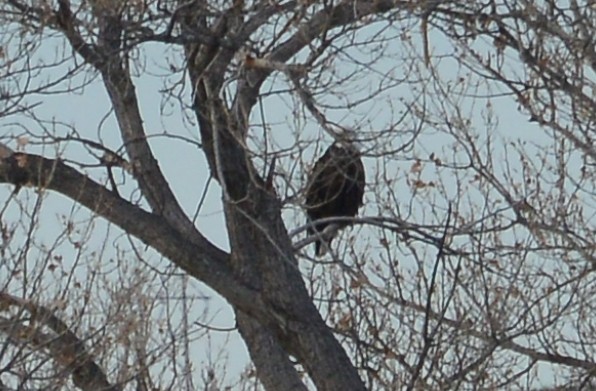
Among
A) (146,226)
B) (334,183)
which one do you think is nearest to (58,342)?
(146,226)

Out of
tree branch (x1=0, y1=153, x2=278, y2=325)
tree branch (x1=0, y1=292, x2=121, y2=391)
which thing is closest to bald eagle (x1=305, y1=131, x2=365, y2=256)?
tree branch (x1=0, y1=153, x2=278, y2=325)

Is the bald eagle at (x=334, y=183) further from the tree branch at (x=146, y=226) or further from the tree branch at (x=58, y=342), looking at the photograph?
the tree branch at (x=58, y=342)

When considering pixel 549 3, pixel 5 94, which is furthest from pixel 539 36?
pixel 5 94

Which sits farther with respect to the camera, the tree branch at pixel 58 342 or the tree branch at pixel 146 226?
the tree branch at pixel 146 226

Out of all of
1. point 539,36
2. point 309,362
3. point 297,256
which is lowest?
point 309,362

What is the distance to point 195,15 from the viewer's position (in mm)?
6379

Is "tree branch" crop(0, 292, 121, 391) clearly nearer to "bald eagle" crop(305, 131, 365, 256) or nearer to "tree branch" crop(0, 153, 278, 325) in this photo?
"tree branch" crop(0, 153, 278, 325)

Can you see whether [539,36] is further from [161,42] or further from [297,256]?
[161,42]

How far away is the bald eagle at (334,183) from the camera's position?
6.70 m

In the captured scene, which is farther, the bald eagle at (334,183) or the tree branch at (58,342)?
→ the bald eagle at (334,183)

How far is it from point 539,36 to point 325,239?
174 centimetres

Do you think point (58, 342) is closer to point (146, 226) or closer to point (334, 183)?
point (146, 226)

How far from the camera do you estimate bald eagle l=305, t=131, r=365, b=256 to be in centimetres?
670

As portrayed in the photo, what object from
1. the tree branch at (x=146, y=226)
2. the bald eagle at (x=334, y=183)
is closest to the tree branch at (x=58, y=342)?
the tree branch at (x=146, y=226)
